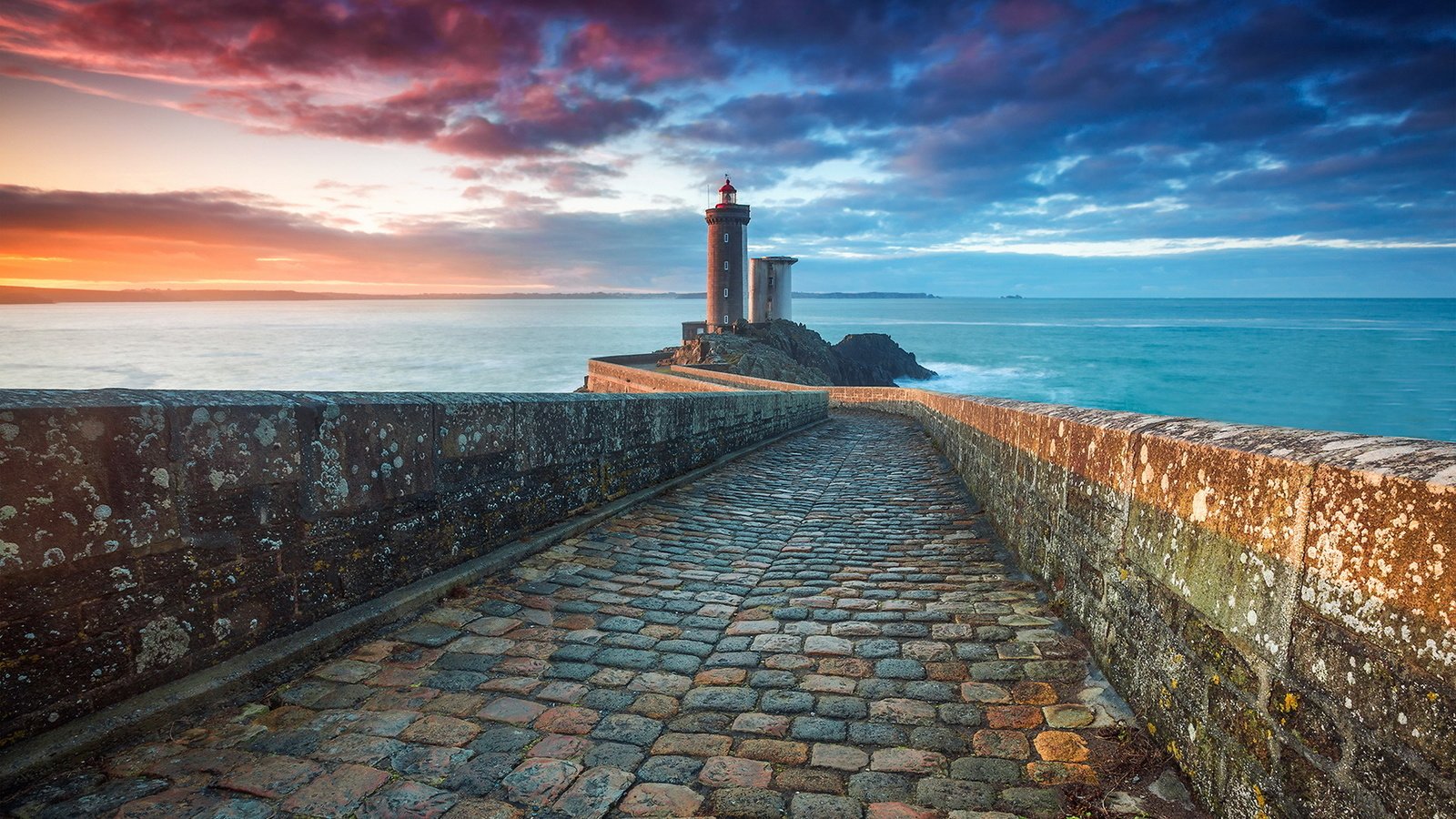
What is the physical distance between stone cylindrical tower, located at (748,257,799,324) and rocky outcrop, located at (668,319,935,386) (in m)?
4.31

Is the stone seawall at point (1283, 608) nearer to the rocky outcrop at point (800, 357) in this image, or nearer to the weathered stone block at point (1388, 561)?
the weathered stone block at point (1388, 561)

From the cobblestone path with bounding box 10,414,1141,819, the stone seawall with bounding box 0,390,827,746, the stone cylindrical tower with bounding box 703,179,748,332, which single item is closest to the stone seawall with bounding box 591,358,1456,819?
the cobblestone path with bounding box 10,414,1141,819

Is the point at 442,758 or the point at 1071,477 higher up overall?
the point at 1071,477

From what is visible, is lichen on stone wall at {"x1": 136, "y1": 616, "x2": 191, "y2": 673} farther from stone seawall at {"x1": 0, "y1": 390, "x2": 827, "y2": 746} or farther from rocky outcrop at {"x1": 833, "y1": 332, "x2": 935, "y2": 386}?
rocky outcrop at {"x1": 833, "y1": 332, "x2": 935, "y2": 386}

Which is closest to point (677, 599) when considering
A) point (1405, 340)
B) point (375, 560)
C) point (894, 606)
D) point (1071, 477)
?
point (894, 606)

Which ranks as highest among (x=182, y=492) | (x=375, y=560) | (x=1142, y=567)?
(x=182, y=492)

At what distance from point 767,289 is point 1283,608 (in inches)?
2453

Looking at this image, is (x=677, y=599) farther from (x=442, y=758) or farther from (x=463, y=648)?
(x=442, y=758)

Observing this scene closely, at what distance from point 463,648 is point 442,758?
0.91m

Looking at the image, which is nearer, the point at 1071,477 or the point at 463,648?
the point at 463,648

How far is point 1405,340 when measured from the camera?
94562 mm

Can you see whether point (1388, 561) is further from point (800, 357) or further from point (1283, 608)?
point (800, 357)

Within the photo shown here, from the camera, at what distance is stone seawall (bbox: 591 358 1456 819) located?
1.37 metres

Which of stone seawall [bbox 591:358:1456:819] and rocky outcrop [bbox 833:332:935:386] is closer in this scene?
stone seawall [bbox 591:358:1456:819]
